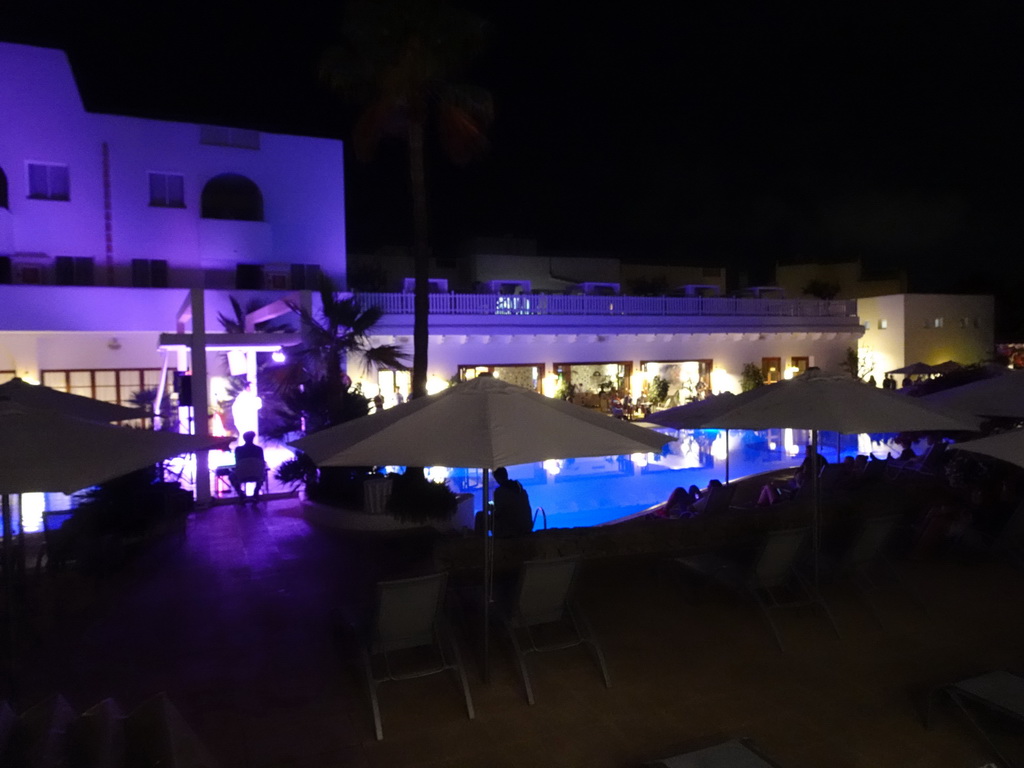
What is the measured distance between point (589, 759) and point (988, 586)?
4.81 m

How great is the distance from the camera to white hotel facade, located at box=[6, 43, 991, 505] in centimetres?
1769

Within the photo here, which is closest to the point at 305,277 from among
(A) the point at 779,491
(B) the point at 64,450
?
(A) the point at 779,491

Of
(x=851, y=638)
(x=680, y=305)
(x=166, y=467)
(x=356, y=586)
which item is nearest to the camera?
(x=851, y=638)

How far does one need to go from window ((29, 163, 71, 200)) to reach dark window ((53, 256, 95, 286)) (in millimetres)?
1582

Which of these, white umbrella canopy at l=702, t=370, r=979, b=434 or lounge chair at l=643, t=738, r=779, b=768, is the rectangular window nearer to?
white umbrella canopy at l=702, t=370, r=979, b=434

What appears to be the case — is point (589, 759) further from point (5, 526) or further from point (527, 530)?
point (5, 526)

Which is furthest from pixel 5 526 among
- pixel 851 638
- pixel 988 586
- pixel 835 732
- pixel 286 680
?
pixel 988 586

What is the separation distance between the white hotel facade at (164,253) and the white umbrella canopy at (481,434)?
10250 millimetres

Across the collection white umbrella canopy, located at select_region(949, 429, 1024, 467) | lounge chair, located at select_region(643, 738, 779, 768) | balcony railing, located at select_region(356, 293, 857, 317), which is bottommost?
lounge chair, located at select_region(643, 738, 779, 768)

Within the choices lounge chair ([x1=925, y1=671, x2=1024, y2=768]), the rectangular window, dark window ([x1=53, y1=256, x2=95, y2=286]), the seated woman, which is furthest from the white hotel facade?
lounge chair ([x1=925, y1=671, x2=1024, y2=768])

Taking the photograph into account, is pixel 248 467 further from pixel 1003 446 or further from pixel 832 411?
A: pixel 1003 446

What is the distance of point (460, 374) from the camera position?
22172mm

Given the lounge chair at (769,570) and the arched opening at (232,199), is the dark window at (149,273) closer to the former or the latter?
the arched opening at (232,199)

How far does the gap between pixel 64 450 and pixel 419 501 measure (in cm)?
537
